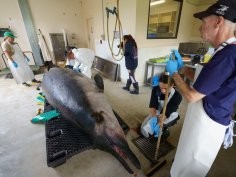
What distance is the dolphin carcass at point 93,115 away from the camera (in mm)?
1162

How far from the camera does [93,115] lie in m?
1.20

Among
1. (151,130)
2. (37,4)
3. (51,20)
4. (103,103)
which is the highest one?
(37,4)

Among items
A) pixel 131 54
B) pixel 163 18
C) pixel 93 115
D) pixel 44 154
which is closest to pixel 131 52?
pixel 131 54

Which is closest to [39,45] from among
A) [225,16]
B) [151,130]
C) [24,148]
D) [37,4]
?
[37,4]

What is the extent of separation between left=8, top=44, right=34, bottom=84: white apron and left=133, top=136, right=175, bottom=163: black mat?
3.67 metres

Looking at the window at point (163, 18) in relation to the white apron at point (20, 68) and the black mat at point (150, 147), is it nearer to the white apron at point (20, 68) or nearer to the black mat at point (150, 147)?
the black mat at point (150, 147)

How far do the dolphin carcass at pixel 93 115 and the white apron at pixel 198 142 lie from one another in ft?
1.35

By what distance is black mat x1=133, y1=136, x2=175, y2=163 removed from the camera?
1590 mm

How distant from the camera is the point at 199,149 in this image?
1.00 meters

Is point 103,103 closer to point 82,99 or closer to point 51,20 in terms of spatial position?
point 82,99

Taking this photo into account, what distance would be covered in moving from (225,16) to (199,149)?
0.91 metres

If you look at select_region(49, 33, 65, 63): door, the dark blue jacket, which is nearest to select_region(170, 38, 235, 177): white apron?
the dark blue jacket

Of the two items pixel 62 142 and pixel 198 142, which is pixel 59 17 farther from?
pixel 198 142

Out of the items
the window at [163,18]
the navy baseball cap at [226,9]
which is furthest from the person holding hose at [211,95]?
the window at [163,18]
